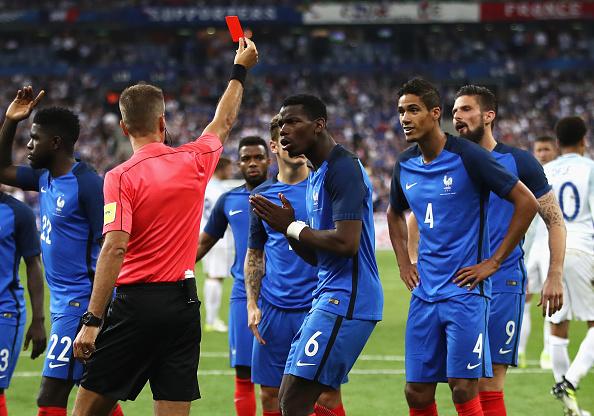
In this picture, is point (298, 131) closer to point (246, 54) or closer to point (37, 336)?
point (246, 54)

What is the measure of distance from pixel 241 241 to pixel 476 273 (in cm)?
263

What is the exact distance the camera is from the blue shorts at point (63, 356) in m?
6.72

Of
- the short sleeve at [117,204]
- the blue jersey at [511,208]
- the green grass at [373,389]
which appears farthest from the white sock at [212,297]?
the short sleeve at [117,204]

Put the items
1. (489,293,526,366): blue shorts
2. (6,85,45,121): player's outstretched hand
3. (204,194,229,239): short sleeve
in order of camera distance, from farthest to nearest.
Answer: (204,194,229,239): short sleeve, (489,293,526,366): blue shorts, (6,85,45,121): player's outstretched hand

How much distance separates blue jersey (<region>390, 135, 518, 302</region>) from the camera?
638cm

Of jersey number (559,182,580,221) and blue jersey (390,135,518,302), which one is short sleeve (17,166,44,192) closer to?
blue jersey (390,135,518,302)

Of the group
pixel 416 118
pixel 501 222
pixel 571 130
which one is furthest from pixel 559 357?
pixel 416 118

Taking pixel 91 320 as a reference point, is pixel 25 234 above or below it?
above

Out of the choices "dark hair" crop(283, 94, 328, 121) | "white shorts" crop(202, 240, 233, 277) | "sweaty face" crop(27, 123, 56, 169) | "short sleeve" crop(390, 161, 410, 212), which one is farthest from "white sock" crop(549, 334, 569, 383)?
"white shorts" crop(202, 240, 233, 277)

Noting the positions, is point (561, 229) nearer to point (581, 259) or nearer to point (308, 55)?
point (581, 259)

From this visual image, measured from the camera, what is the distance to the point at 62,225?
6832 mm

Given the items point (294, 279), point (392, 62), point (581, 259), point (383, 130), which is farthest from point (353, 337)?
point (392, 62)

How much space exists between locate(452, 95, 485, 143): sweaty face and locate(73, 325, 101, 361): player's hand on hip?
3254 millimetres

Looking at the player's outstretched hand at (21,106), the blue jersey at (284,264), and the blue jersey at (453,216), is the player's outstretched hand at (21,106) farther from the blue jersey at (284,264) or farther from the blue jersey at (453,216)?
the blue jersey at (453,216)
